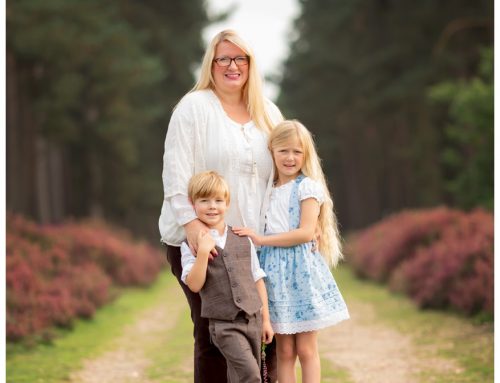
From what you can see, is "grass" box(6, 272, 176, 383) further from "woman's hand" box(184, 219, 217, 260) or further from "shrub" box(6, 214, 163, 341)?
"woman's hand" box(184, 219, 217, 260)

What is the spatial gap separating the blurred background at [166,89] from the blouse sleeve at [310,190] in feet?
35.4

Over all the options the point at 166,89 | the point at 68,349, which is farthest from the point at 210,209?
the point at 166,89

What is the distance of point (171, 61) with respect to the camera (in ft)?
100

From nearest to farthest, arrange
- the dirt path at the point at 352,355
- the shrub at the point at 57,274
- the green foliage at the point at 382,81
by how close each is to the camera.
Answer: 1. the dirt path at the point at 352,355
2. the shrub at the point at 57,274
3. the green foliage at the point at 382,81

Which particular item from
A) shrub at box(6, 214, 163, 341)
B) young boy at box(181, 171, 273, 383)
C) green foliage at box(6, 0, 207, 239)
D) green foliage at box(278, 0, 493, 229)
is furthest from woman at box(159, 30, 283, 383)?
green foliage at box(278, 0, 493, 229)

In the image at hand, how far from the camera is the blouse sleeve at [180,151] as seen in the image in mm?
4527

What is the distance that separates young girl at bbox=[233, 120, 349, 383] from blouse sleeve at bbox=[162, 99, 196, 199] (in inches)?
17.6

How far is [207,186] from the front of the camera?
4.38 metres

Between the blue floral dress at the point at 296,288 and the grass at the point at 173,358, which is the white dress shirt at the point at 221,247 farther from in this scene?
the grass at the point at 173,358

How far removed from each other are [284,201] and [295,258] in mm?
330

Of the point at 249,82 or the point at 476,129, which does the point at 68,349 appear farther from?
the point at 476,129

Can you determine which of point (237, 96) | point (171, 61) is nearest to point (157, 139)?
point (171, 61)

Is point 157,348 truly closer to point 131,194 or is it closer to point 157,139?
point 131,194

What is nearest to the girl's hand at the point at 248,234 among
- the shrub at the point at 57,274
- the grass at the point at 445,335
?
the grass at the point at 445,335
